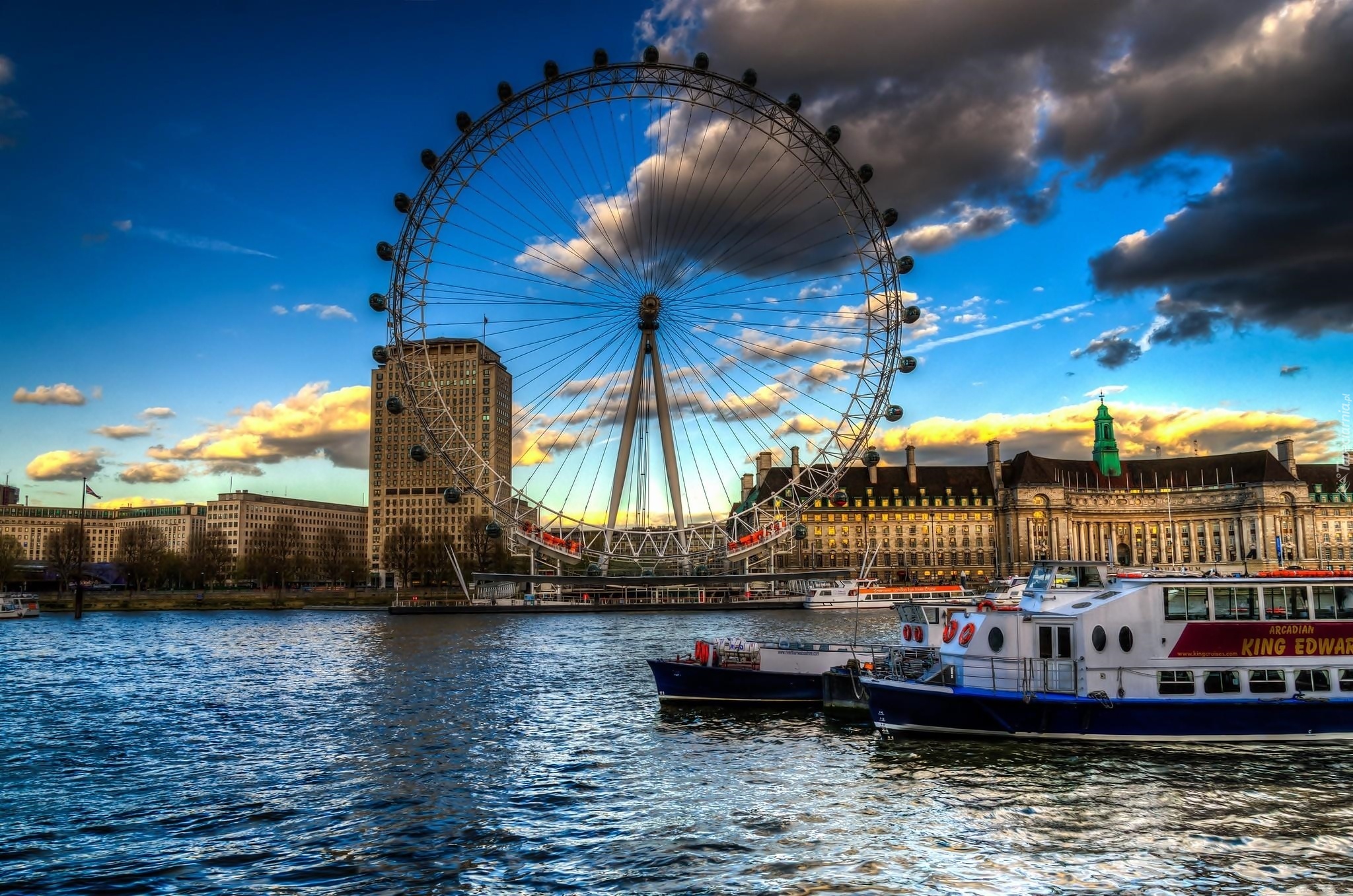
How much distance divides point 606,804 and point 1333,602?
83.0 ft

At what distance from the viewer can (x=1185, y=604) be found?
33531 mm

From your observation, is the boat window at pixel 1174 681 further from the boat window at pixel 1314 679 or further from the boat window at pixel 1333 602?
the boat window at pixel 1333 602

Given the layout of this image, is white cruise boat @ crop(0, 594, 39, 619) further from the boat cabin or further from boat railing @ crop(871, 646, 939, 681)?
the boat cabin

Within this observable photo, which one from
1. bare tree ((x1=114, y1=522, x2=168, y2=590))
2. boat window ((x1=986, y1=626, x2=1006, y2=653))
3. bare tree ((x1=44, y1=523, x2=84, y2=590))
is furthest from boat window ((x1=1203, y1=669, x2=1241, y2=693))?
bare tree ((x1=114, y1=522, x2=168, y2=590))

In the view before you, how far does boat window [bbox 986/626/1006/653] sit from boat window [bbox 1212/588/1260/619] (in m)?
7.03

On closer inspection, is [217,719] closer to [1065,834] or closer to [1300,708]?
[1065,834]

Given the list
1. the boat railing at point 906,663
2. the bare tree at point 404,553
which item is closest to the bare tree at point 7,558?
the bare tree at point 404,553

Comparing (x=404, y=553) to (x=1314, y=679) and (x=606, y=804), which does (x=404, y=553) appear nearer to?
(x=606, y=804)

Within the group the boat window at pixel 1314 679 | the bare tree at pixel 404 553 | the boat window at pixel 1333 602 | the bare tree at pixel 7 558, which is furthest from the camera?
the bare tree at pixel 404 553

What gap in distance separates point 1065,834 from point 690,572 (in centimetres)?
10943

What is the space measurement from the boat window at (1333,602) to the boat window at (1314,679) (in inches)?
71.0

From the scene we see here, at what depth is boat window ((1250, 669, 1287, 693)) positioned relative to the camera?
33.2 meters

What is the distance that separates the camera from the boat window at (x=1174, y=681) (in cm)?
3312

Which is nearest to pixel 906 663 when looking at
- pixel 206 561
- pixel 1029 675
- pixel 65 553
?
pixel 1029 675
